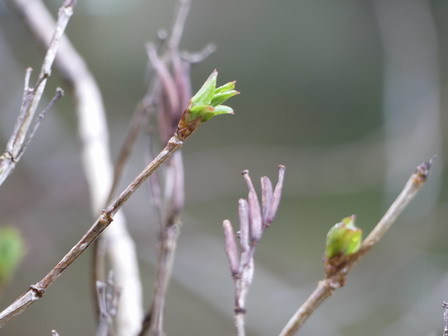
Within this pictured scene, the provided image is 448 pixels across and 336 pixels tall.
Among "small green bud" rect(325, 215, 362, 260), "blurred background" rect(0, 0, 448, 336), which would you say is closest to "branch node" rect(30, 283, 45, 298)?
"small green bud" rect(325, 215, 362, 260)

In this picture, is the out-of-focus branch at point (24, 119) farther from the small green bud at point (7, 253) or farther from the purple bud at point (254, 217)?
the small green bud at point (7, 253)

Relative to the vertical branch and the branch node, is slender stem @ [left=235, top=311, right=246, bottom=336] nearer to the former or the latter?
the branch node

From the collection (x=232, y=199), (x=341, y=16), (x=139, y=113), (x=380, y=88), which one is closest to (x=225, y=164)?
(x=232, y=199)

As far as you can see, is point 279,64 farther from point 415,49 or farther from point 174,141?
point 174,141

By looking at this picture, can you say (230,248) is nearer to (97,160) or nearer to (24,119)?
(24,119)

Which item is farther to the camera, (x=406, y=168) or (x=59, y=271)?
(x=406, y=168)

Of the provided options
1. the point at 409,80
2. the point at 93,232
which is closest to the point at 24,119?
the point at 93,232
